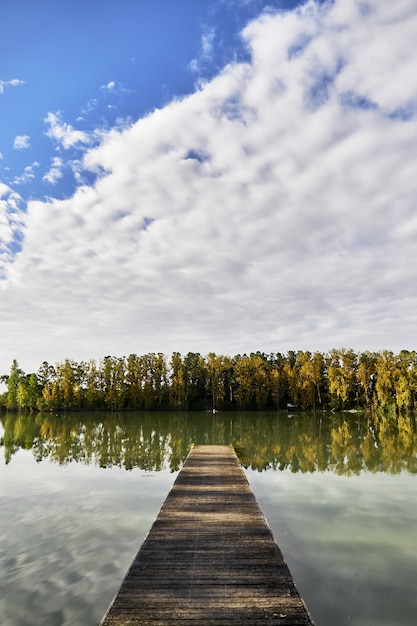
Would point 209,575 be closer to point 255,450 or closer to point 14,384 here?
point 255,450

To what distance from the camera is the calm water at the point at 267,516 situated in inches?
287

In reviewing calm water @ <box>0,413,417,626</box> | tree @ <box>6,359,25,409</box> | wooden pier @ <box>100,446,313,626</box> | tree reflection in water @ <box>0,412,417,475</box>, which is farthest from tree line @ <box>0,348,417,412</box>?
wooden pier @ <box>100,446,313,626</box>

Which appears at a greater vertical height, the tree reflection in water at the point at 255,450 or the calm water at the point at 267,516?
the tree reflection in water at the point at 255,450

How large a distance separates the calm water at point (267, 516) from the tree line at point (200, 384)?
193 feet

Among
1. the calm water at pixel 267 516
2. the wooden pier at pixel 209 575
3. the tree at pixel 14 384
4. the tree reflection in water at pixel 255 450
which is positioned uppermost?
the tree at pixel 14 384

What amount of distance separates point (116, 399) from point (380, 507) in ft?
244

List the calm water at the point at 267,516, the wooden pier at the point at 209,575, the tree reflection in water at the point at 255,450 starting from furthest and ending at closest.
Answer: the tree reflection in water at the point at 255,450, the calm water at the point at 267,516, the wooden pier at the point at 209,575

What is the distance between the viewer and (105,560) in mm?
9023

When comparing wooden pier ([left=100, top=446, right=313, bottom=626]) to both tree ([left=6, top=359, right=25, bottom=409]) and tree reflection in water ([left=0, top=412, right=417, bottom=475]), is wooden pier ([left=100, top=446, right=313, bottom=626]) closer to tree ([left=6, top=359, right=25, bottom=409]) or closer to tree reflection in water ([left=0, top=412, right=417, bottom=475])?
tree reflection in water ([left=0, top=412, right=417, bottom=475])

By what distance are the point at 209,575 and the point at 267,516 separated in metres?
5.74

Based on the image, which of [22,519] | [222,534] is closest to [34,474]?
[22,519]

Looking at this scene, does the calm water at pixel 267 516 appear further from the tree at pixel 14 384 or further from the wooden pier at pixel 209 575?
the tree at pixel 14 384

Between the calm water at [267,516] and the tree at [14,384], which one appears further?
the tree at [14,384]

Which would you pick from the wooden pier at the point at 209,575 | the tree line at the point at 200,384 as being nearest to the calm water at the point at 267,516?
the wooden pier at the point at 209,575
